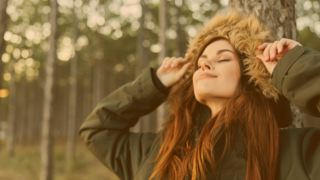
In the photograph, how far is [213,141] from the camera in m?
1.50

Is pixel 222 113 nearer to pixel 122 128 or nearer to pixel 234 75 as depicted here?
pixel 234 75

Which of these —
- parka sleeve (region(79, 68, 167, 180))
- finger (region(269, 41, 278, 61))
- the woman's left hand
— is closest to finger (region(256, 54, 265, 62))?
the woman's left hand

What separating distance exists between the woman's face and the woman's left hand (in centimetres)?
21

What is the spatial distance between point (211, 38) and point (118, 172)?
1.40 m

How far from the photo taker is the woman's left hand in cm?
140

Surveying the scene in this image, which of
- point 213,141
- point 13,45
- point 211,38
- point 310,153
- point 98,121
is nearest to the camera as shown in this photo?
point 310,153

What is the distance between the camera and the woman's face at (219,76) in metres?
1.61

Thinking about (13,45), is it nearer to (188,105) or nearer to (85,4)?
(85,4)

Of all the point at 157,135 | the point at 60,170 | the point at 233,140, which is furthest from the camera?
the point at 60,170

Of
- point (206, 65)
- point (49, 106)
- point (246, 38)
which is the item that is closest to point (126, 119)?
point (206, 65)

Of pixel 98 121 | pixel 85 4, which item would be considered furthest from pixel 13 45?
pixel 98 121

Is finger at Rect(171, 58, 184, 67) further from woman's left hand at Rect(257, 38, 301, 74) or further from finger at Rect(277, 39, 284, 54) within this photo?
finger at Rect(277, 39, 284, 54)

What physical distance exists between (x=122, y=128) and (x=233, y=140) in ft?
3.37

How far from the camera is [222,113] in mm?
1600
